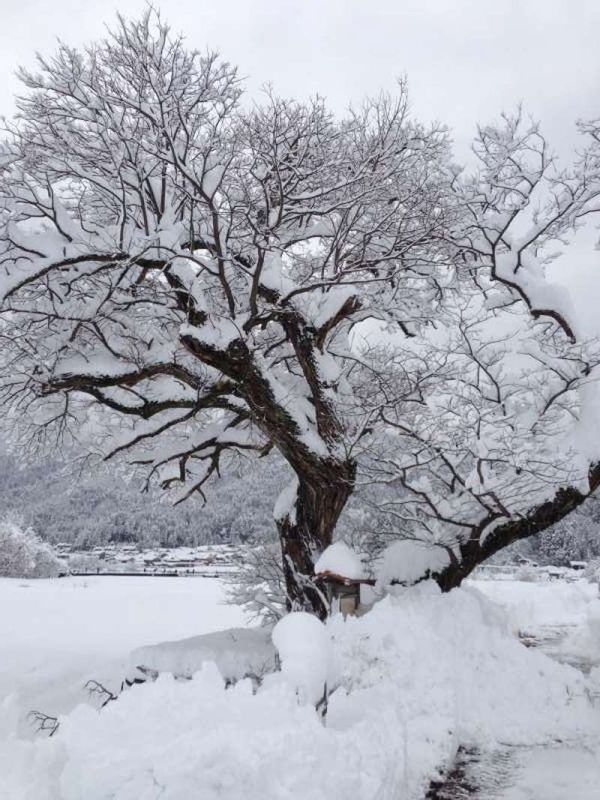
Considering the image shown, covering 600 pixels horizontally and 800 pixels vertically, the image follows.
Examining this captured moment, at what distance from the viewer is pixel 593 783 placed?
5309mm

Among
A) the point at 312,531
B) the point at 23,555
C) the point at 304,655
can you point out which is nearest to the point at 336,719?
the point at 304,655

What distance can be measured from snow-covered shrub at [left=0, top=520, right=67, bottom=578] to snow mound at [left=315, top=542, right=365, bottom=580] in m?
41.0

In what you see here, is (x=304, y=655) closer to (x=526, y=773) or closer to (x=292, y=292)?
(x=526, y=773)

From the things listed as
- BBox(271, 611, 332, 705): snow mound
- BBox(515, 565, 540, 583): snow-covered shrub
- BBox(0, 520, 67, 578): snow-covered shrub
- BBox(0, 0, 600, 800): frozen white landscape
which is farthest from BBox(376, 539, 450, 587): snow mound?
BBox(0, 520, 67, 578): snow-covered shrub

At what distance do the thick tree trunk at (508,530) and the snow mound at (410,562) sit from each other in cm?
18

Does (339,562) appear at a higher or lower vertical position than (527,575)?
higher

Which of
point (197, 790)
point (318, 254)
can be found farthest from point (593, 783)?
point (318, 254)

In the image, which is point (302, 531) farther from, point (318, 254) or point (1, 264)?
point (1, 264)

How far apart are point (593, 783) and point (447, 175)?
8.71m

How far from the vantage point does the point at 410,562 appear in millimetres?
9906

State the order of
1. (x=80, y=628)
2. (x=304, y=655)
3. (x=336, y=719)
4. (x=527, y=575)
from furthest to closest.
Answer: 1. (x=527, y=575)
2. (x=80, y=628)
3. (x=336, y=719)
4. (x=304, y=655)

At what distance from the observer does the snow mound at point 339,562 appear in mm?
8687

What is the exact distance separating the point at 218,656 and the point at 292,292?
5105 mm

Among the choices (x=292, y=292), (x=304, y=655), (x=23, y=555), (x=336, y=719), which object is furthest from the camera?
(x=23, y=555)
